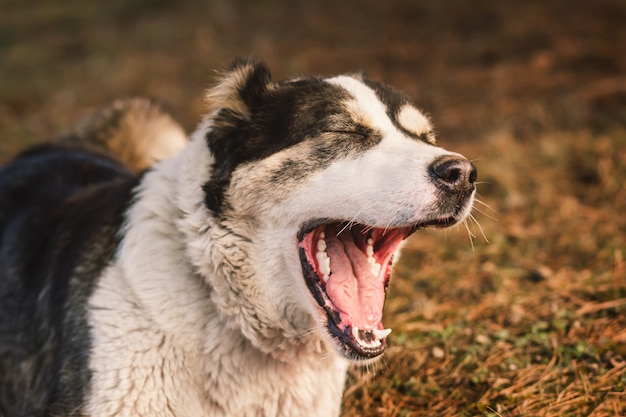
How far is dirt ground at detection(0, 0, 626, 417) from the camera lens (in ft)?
11.1

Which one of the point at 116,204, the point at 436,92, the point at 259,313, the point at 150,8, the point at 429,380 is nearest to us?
the point at 259,313

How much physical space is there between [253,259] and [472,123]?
232 inches

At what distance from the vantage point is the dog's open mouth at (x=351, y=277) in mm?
2619

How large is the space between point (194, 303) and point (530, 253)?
3195 mm

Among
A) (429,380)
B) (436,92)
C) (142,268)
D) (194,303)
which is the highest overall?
(436,92)

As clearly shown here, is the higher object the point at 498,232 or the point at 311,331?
the point at 498,232

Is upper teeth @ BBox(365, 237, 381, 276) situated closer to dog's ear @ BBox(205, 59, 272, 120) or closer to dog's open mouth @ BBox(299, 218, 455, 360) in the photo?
dog's open mouth @ BBox(299, 218, 455, 360)

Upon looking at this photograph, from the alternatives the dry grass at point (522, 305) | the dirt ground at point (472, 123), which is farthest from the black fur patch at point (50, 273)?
the dry grass at point (522, 305)

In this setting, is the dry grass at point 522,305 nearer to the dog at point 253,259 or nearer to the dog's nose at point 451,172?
the dog at point 253,259

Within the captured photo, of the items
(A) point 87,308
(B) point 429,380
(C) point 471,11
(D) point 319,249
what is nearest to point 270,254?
(D) point 319,249

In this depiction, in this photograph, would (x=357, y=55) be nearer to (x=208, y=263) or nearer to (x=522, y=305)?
(x=522, y=305)

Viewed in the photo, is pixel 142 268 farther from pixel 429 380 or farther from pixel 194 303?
pixel 429 380

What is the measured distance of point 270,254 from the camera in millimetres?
2697

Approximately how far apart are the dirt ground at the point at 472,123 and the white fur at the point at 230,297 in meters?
0.56
